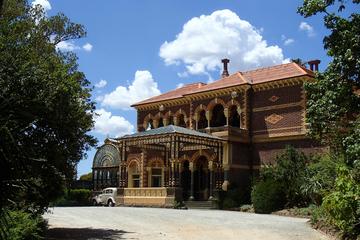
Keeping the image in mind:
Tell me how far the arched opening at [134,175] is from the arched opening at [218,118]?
753 cm

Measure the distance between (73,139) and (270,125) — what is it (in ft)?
69.2

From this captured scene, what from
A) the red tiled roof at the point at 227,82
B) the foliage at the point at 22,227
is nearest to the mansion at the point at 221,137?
the red tiled roof at the point at 227,82

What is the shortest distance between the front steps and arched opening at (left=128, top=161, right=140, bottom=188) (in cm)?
799

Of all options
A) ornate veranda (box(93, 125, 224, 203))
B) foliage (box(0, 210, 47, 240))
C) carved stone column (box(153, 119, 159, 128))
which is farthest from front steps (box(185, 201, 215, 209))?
foliage (box(0, 210, 47, 240))

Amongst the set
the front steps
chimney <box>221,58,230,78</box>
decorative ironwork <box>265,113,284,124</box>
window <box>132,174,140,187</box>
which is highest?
chimney <box>221,58,230,78</box>

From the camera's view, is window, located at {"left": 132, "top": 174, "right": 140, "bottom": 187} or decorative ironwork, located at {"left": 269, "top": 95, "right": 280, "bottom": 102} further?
window, located at {"left": 132, "top": 174, "right": 140, "bottom": 187}

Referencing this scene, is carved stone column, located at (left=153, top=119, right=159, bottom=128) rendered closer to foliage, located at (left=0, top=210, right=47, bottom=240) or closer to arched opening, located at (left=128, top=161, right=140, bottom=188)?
arched opening, located at (left=128, top=161, right=140, bottom=188)

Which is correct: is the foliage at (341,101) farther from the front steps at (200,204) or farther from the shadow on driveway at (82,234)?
the front steps at (200,204)

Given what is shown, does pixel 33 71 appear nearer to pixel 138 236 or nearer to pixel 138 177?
pixel 138 236

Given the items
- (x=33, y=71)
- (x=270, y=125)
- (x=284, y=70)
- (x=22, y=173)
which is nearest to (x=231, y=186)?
(x=270, y=125)

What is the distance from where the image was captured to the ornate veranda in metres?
33.0

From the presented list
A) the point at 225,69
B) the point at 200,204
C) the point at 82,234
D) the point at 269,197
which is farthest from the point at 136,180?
the point at 82,234

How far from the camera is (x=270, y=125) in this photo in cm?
3394

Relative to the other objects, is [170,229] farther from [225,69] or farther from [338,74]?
[225,69]
